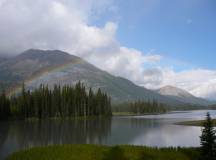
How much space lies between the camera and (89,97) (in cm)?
17050

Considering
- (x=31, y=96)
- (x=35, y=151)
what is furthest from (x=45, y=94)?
(x=35, y=151)

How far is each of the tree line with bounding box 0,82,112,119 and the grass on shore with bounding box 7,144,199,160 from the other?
10871 centimetres

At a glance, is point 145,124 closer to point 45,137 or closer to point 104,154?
point 45,137

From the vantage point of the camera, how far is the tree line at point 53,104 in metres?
143

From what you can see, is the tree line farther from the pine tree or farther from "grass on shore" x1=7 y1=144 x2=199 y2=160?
the pine tree

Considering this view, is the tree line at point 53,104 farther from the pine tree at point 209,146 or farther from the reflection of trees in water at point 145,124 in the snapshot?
the pine tree at point 209,146

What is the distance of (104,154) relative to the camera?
2992 centimetres

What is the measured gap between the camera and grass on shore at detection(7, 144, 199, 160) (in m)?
28.8

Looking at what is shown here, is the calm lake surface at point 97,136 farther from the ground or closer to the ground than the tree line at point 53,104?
closer to the ground

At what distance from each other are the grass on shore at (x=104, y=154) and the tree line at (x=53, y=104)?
4280 inches

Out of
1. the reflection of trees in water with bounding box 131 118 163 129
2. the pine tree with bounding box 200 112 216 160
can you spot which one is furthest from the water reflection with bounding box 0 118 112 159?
the pine tree with bounding box 200 112 216 160

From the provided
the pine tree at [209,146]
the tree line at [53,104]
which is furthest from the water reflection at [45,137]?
the tree line at [53,104]

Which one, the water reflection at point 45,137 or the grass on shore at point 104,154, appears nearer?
the grass on shore at point 104,154

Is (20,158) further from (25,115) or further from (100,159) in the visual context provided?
(25,115)
